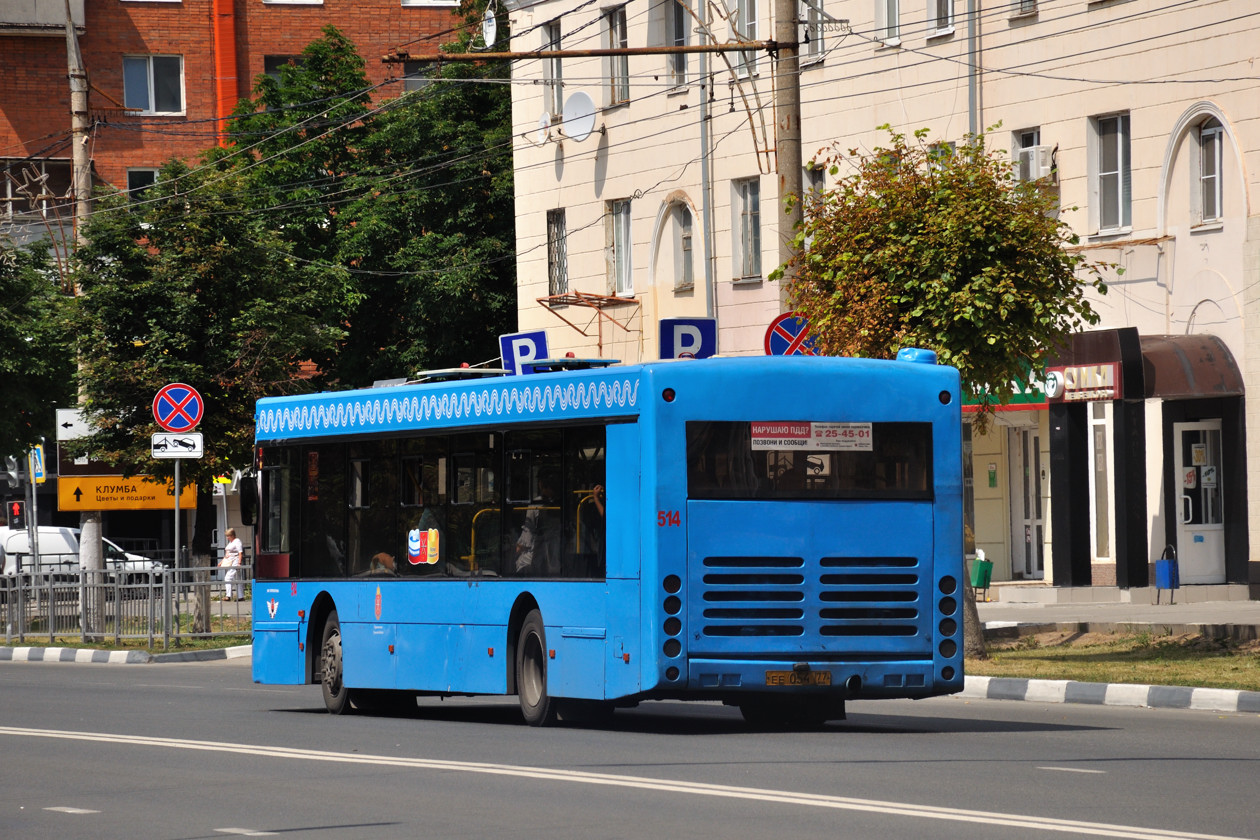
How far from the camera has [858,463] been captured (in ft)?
49.5

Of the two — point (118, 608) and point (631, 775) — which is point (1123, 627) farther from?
point (118, 608)

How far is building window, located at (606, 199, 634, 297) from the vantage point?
129ft

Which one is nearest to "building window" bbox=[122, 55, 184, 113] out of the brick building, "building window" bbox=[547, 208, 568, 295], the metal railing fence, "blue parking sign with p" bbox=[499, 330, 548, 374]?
the brick building

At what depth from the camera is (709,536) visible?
14617 millimetres

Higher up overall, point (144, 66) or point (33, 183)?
point (144, 66)

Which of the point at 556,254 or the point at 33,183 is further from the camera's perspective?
the point at 33,183

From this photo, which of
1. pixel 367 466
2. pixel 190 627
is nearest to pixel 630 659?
pixel 367 466

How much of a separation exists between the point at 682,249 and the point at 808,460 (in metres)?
23.3

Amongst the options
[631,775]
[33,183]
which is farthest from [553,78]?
[631,775]

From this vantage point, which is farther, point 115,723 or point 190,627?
point 190,627

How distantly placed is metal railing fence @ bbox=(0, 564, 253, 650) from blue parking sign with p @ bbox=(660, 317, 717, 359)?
8618mm

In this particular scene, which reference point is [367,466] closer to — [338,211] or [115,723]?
[115,723]

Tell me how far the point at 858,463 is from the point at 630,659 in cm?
216

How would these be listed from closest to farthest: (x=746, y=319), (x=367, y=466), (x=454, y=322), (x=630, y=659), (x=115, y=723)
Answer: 1. (x=630, y=659)
2. (x=115, y=723)
3. (x=367, y=466)
4. (x=746, y=319)
5. (x=454, y=322)
